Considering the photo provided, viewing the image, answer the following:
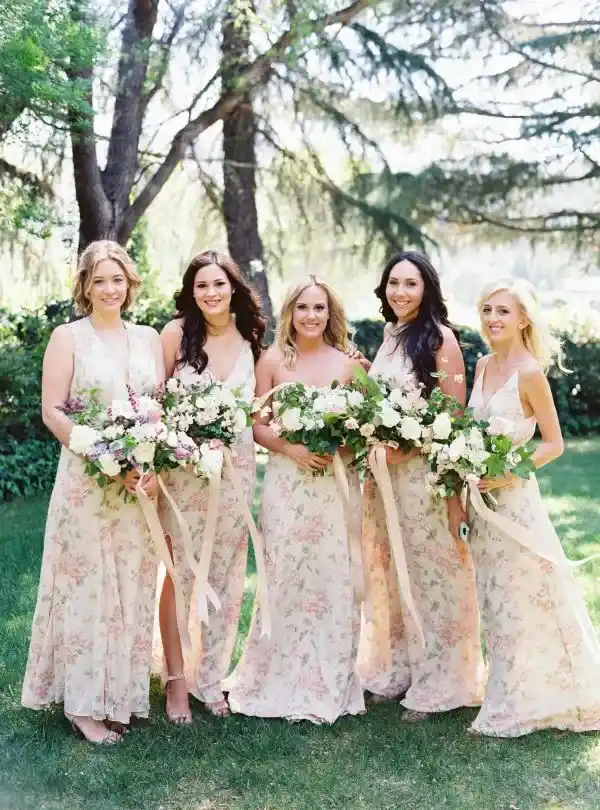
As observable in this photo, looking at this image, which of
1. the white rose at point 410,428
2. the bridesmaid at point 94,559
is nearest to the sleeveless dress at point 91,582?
the bridesmaid at point 94,559

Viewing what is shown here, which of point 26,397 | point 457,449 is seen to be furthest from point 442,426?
point 26,397

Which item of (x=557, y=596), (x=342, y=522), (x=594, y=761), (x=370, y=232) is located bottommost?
(x=594, y=761)

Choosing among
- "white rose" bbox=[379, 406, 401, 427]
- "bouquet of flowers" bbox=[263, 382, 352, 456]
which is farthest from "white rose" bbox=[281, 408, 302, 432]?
"white rose" bbox=[379, 406, 401, 427]

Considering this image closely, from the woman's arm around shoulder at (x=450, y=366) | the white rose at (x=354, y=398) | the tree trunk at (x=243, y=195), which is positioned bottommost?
the white rose at (x=354, y=398)

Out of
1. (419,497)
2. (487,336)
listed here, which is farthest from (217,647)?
(487,336)

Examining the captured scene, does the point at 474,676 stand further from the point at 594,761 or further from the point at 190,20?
the point at 190,20

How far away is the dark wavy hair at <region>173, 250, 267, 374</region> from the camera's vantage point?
482 centimetres

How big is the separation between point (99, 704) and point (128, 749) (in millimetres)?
264

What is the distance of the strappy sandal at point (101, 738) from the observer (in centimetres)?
438

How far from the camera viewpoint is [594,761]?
414 centimetres

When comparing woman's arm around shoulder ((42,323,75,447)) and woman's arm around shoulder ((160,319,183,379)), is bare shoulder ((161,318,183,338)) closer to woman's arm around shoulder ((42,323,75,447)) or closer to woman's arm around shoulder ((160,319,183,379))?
woman's arm around shoulder ((160,319,183,379))

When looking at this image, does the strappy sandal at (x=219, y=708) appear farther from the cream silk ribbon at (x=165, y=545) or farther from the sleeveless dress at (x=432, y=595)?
the sleeveless dress at (x=432, y=595)

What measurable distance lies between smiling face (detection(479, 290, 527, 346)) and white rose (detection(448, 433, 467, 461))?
2.04 ft

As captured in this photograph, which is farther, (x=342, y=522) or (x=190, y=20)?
(x=190, y=20)
